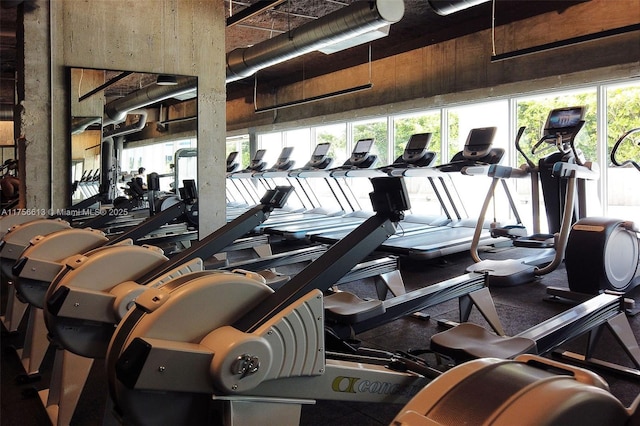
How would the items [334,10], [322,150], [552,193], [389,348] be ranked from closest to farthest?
[389,348], [552,193], [334,10], [322,150]

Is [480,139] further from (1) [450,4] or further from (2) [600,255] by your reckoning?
(2) [600,255]

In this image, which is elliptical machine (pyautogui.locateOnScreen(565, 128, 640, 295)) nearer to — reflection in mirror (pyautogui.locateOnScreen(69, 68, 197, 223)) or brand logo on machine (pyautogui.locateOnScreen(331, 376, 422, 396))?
brand logo on machine (pyautogui.locateOnScreen(331, 376, 422, 396))

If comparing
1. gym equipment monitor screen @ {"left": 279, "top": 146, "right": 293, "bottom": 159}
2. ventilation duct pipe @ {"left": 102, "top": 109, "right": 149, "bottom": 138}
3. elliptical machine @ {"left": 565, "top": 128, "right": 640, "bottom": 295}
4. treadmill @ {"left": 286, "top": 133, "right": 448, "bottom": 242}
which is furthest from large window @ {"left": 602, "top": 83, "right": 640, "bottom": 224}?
ventilation duct pipe @ {"left": 102, "top": 109, "right": 149, "bottom": 138}

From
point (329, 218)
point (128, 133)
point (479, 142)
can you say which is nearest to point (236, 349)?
point (128, 133)

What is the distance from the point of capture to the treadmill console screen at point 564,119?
4496 millimetres

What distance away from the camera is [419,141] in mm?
7035

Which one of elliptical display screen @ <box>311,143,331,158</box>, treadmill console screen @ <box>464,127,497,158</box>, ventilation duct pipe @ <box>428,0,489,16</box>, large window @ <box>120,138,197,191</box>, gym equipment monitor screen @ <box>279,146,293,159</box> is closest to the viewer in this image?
ventilation duct pipe @ <box>428,0,489,16</box>

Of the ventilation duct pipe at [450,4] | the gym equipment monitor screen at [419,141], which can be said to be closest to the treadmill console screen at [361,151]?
the gym equipment monitor screen at [419,141]

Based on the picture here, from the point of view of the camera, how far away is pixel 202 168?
16.2 ft

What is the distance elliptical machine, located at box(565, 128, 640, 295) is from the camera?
3557mm

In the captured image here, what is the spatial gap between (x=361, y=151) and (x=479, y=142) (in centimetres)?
256

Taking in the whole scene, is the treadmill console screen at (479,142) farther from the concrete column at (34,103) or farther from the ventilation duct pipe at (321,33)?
the concrete column at (34,103)

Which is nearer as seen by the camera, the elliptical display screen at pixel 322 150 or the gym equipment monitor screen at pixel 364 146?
the gym equipment monitor screen at pixel 364 146

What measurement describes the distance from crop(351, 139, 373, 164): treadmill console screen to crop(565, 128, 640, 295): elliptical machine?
178 inches
